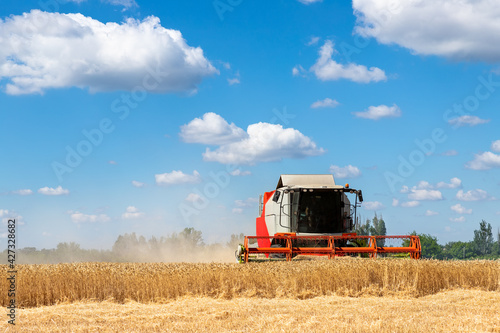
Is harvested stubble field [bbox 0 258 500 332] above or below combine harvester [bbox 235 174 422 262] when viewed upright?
below

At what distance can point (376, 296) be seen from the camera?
11102 millimetres

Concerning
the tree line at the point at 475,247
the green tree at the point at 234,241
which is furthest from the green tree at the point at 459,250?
the green tree at the point at 234,241

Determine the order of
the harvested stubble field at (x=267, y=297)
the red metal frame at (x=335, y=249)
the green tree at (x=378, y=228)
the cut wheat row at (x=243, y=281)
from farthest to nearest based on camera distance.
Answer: the green tree at (x=378, y=228), the red metal frame at (x=335, y=249), the cut wheat row at (x=243, y=281), the harvested stubble field at (x=267, y=297)

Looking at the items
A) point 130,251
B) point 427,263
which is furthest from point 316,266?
point 130,251

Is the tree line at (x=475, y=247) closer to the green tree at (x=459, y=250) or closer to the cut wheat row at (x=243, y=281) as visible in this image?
the green tree at (x=459, y=250)

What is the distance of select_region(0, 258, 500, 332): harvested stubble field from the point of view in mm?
8203

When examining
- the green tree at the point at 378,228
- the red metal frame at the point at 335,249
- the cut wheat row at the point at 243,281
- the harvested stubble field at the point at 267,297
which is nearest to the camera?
the harvested stubble field at the point at 267,297

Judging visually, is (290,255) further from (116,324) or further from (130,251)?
(130,251)

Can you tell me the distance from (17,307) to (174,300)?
9.68 feet

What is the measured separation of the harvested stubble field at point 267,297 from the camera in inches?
323

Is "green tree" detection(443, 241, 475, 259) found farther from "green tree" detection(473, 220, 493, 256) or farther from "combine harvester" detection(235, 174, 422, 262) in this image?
"combine harvester" detection(235, 174, 422, 262)

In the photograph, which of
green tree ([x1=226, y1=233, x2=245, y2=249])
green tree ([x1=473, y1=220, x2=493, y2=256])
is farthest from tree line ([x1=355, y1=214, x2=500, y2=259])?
green tree ([x1=226, y1=233, x2=245, y2=249])

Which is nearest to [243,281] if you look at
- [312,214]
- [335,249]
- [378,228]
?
[335,249]

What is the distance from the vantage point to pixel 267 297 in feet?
35.4
